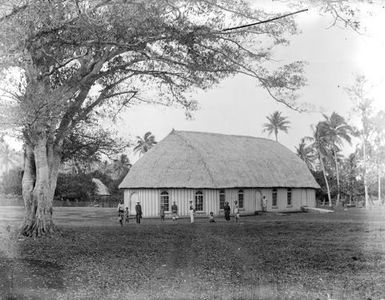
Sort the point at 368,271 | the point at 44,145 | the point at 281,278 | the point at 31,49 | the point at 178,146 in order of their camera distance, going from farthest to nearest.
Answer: the point at 178,146 < the point at 44,145 < the point at 31,49 < the point at 368,271 < the point at 281,278

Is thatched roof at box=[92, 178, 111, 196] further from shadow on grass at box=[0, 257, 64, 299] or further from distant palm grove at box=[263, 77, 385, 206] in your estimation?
shadow on grass at box=[0, 257, 64, 299]

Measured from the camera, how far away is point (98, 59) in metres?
19.3

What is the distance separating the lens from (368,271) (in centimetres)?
1203

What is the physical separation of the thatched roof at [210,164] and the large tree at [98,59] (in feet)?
48.0

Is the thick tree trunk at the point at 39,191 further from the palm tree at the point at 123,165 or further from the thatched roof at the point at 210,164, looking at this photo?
the thatched roof at the point at 210,164

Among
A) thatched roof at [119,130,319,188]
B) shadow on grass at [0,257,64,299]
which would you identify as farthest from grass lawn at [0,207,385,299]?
thatched roof at [119,130,319,188]

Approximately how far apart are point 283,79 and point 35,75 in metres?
9.24

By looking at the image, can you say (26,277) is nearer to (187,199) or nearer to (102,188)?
(187,199)

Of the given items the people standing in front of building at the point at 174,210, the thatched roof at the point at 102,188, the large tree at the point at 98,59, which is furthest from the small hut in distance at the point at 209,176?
the thatched roof at the point at 102,188

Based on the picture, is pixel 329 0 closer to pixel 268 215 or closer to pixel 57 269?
pixel 57 269

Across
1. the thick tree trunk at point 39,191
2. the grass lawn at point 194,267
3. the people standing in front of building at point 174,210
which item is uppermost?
the thick tree trunk at point 39,191

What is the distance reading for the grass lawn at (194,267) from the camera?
394 inches

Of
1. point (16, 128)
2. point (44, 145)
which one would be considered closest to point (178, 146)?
point (44, 145)

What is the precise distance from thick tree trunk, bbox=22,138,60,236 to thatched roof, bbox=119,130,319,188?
1655 cm
